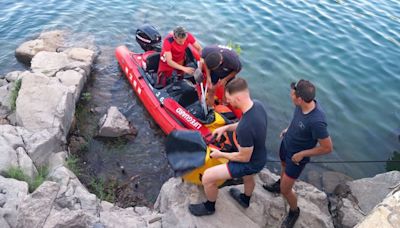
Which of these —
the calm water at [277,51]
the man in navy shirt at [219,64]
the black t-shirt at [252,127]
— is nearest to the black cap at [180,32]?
the man in navy shirt at [219,64]

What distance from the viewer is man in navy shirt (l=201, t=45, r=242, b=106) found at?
6203mm

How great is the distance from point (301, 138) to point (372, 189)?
2.42 meters

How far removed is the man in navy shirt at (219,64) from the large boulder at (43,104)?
2942mm

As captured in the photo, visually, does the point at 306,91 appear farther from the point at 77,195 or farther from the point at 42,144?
the point at 42,144

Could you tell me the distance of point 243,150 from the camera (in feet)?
15.0

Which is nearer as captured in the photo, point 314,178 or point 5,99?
point 314,178

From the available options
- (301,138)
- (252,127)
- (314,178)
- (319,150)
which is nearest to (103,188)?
(252,127)

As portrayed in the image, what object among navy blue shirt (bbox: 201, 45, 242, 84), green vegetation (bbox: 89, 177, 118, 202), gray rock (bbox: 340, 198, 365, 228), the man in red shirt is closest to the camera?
gray rock (bbox: 340, 198, 365, 228)

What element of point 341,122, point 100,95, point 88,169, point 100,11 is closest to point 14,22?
point 100,11

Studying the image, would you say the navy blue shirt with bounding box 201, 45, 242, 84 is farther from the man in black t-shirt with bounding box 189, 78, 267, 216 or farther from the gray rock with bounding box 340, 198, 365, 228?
the gray rock with bounding box 340, 198, 365, 228

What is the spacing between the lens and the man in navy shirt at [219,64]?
6203mm

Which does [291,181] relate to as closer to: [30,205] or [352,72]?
[30,205]

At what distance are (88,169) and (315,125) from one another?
437cm

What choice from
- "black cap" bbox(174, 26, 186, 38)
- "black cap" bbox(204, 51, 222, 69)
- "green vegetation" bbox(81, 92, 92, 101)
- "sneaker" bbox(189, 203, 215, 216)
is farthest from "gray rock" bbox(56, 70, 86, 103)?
"sneaker" bbox(189, 203, 215, 216)
